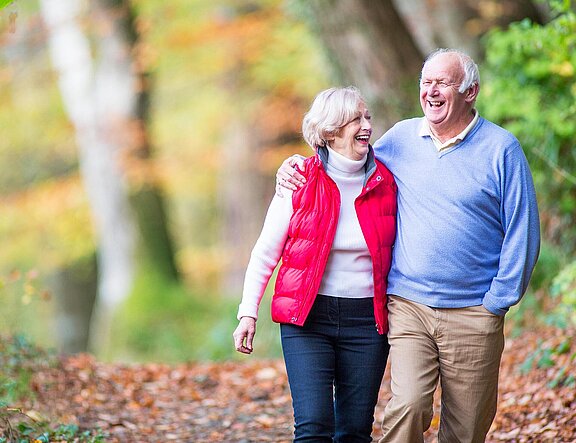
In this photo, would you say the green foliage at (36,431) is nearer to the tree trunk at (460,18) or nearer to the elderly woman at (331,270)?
the elderly woman at (331,270)

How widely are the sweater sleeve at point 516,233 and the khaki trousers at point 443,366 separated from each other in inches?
5.5

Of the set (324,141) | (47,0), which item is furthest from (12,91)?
(324,141)

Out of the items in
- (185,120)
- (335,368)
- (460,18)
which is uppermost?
(185,120)

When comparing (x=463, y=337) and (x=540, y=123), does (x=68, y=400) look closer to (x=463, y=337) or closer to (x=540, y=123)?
(x=463, y=337)

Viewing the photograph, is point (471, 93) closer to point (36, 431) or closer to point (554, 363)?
point (554, 363)

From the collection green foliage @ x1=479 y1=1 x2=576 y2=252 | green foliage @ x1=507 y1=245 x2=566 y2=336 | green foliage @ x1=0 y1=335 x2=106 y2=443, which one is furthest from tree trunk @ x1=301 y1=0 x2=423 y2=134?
green foliage @ x1=0 y1=335 x2=106 y2=443

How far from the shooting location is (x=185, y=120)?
1859 cm

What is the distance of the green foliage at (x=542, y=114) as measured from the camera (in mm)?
7207

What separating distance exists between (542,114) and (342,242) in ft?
12.8

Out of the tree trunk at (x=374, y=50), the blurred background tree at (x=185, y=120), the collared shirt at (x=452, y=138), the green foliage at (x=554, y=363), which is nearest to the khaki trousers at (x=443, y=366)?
the collared shirt at (x=452, y=138)

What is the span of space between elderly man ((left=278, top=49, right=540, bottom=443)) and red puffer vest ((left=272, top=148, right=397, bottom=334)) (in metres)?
0.08

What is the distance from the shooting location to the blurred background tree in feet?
25.5

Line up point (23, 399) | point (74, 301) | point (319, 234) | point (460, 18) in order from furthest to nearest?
point (74, 301), point (460, 18), point (23, 399), point (319, 234)

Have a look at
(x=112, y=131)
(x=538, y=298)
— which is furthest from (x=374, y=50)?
(x=112, y=131)
